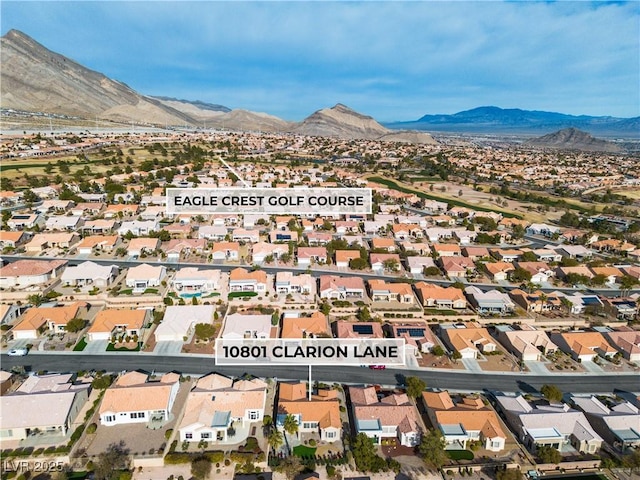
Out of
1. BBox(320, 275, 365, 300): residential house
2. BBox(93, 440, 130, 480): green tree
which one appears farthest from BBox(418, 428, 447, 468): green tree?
BBox(320, 275, 365, 300): residential house

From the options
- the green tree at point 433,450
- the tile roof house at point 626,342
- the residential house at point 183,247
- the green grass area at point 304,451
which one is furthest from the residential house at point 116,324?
the tile roof house at point 626,342

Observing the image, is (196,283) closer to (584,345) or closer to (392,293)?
(392,293)

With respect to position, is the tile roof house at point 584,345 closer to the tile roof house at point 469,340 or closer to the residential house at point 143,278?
the tile roof house at point 469,340

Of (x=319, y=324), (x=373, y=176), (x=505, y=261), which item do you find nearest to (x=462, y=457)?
(x=319, y=324)

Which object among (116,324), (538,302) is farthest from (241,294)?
(538,302)

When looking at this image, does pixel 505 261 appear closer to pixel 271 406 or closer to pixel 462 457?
pixel 462 457

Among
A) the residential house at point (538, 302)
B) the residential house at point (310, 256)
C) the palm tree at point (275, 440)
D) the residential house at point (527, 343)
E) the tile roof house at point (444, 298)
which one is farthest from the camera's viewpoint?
the residential house at point (310, 256)
